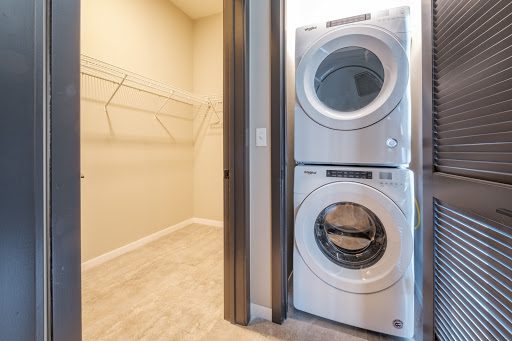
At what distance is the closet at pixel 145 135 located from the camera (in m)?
1.98

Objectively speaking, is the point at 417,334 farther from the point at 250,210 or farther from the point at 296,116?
the point at 296,116

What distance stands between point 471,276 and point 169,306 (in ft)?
5.03

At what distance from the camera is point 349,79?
4.70 ft

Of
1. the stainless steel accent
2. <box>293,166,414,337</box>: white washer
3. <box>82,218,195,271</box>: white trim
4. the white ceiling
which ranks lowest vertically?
<box>82,218,195,271</box>: white trim

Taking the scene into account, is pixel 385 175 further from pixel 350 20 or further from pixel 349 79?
pixel 350 20

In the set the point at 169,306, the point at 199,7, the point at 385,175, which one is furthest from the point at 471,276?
the point at 199,7

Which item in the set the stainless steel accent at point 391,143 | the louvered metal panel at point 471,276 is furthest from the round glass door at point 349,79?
the louvered metal panel at point 471,276

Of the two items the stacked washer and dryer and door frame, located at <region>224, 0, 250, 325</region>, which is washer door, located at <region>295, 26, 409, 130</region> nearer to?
the stacked washer and dryer

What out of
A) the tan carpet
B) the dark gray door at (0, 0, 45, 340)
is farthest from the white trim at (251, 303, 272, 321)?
the dark gray door at (0, 0, 45, 340)

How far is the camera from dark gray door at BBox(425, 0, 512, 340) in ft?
2.10

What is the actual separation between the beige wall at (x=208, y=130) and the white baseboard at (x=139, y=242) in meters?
0.08

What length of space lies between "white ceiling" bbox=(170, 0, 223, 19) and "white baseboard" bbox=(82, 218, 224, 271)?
8.47 feet

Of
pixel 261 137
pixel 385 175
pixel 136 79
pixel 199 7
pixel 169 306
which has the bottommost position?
pixel 169 306

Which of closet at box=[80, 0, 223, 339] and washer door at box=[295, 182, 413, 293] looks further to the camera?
closet at box=[80, 0, 223, 339]
